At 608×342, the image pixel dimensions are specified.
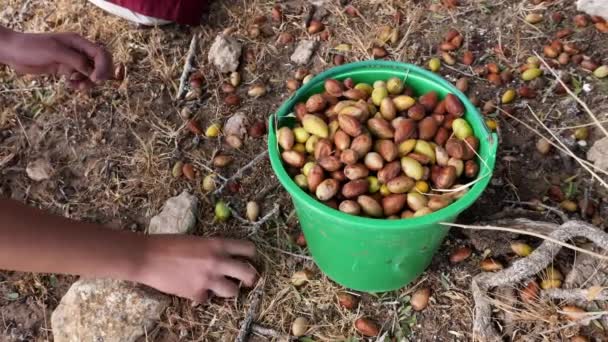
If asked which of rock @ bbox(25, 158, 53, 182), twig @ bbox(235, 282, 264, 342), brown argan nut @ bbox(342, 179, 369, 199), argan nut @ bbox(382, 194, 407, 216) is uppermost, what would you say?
brown argan nut @ bbox(342, 179, 369, 199)

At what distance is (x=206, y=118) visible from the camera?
68.8 inches

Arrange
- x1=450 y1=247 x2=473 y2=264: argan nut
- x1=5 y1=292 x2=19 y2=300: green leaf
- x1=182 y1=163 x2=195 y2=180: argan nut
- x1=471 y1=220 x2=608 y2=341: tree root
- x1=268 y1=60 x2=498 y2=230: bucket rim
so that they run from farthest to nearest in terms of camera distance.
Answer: x1=182 y1=163 x2=195 y2=180: argan nut < x1=5 y1=292 x2=19 y2=300: green leaf < x1=450 y1=247 x2=473 y2=264: argan nut < x1=471 y1=220 x2=608 y2=341: tree root < x1=268 y1=60 x2=498 y2=230: bucket rim

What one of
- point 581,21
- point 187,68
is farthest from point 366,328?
point 581,21

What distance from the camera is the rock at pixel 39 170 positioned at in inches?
65.9

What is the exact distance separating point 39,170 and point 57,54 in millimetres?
350

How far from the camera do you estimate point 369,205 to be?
112cm

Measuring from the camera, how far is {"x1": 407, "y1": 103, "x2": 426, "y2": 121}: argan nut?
3.92 ft

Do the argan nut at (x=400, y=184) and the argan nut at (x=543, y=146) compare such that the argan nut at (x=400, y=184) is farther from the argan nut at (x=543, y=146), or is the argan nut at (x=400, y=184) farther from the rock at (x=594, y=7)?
the rock at (x=594, y=7)

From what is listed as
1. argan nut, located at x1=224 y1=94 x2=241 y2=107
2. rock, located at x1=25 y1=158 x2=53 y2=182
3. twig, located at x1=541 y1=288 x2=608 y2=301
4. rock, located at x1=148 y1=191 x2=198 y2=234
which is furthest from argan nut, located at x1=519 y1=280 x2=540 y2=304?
rock, located at x1=25 y1=158 x2=53 y2=182

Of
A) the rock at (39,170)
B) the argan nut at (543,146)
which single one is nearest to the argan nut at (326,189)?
the argan nut at (543,146)

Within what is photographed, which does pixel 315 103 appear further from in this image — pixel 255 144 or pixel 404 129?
pixel 255 144

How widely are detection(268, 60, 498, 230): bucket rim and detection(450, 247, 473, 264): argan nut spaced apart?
301 millimetres

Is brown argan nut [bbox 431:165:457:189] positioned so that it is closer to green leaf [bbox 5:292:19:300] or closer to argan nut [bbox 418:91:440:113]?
argan nut [bbox 418:91:440:113]

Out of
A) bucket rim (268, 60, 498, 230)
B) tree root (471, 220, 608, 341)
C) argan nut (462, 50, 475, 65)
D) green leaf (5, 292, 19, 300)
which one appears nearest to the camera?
bucket rim (268, 60, 498, 230)
